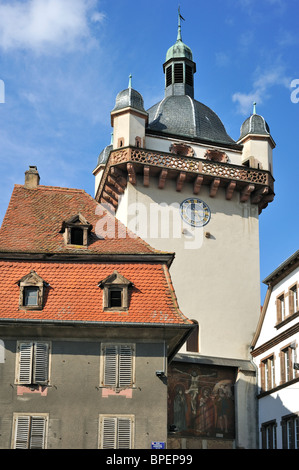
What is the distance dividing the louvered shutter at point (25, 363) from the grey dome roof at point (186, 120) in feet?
59.3

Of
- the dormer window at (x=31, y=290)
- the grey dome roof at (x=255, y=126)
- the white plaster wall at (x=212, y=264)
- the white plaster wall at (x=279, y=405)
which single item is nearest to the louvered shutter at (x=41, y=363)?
the dormer window at (x=31, y=290)

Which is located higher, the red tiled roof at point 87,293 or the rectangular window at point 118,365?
the red tiled roof at point 87,293

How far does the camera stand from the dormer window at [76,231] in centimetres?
2717

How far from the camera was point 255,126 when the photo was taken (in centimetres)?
4059

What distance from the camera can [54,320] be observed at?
955 inches

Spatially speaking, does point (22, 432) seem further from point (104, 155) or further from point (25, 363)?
point (104, 155)

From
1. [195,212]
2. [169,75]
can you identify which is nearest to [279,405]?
[195,212]

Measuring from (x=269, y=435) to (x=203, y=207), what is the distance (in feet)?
36.4

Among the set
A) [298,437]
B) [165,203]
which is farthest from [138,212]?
[298,437]

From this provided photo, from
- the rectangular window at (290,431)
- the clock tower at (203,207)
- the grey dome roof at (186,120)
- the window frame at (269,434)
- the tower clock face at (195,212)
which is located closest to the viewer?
the rectangular window at (290,431)

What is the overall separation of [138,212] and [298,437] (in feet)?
40.9

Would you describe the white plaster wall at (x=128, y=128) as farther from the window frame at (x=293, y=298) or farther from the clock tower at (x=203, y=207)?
the window frame at (x=293, y=298)

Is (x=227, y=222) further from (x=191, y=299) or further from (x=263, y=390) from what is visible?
(x=263, y=390)

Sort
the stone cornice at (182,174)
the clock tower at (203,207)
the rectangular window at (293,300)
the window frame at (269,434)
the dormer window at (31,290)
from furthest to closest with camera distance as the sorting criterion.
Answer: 1. the stone cornice at (182,174)
2. the clock tower at (203,207)
3. the window frame at (269,434)
4. the rectangular window at (293,300)
5. the dormer window at (31,290)
